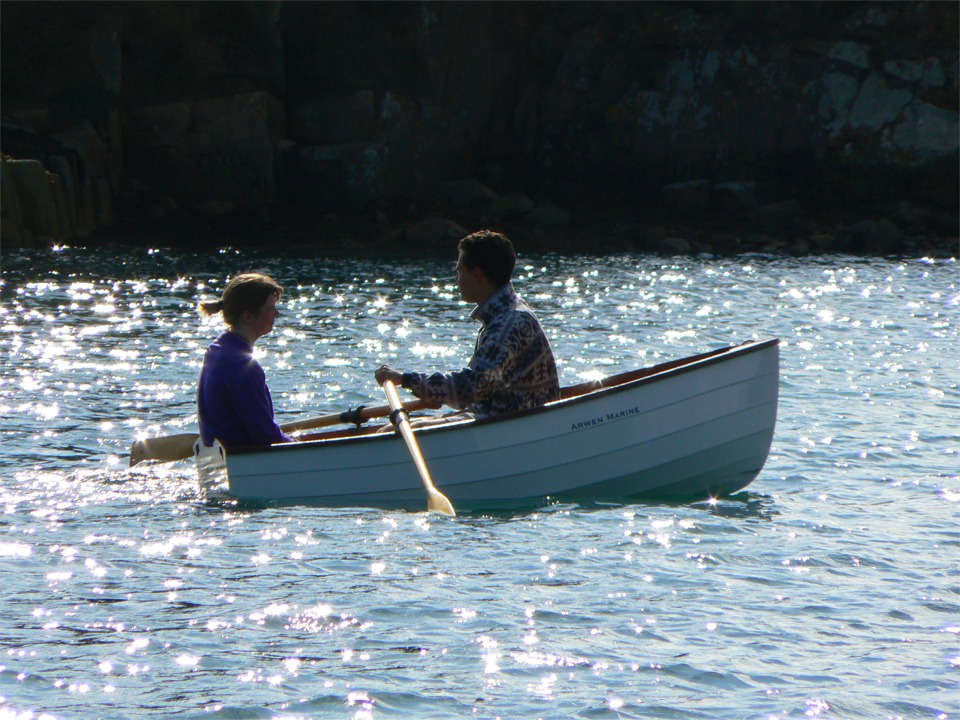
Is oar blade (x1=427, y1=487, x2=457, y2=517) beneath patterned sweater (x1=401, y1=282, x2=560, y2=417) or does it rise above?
beneath

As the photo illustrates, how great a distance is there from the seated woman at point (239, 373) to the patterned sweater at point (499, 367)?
2.89 ft

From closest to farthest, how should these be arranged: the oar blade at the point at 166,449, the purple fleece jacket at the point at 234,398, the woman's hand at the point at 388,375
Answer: the purple fleece jacket at the point at 234,398, the woman's hand at the point at 388,375, the oar blade at the point at 166,449

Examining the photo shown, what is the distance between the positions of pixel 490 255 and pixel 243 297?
143 centimetres

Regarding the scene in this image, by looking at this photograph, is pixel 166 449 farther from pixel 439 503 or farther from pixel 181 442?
pixel 439 503

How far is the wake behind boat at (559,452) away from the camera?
7973 mm

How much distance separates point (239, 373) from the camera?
7.66 metres

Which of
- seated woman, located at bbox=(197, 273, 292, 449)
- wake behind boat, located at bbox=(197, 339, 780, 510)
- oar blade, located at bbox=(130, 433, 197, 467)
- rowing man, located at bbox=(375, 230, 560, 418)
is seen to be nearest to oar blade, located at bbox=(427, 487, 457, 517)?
wake behind boat, located at bbox=(197, 339, 780, 510)

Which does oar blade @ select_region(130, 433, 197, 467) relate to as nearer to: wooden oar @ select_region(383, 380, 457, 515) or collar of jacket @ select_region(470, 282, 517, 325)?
wooden oar @ select_region(383, 380, 457, 515)

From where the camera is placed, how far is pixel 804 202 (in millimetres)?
31891

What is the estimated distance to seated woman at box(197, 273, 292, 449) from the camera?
7.63m

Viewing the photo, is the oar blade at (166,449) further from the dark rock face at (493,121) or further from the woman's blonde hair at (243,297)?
the dark rock face at (493,121)

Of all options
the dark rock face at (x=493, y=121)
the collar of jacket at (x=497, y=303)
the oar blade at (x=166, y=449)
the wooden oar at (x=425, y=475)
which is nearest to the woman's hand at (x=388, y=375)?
the wooden oar at (x=425, y=475)

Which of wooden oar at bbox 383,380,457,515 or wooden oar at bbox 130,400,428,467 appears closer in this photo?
wooden oar at bbox 383,380,457,515

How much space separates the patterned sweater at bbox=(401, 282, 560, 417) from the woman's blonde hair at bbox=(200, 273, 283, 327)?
3.09 ft
